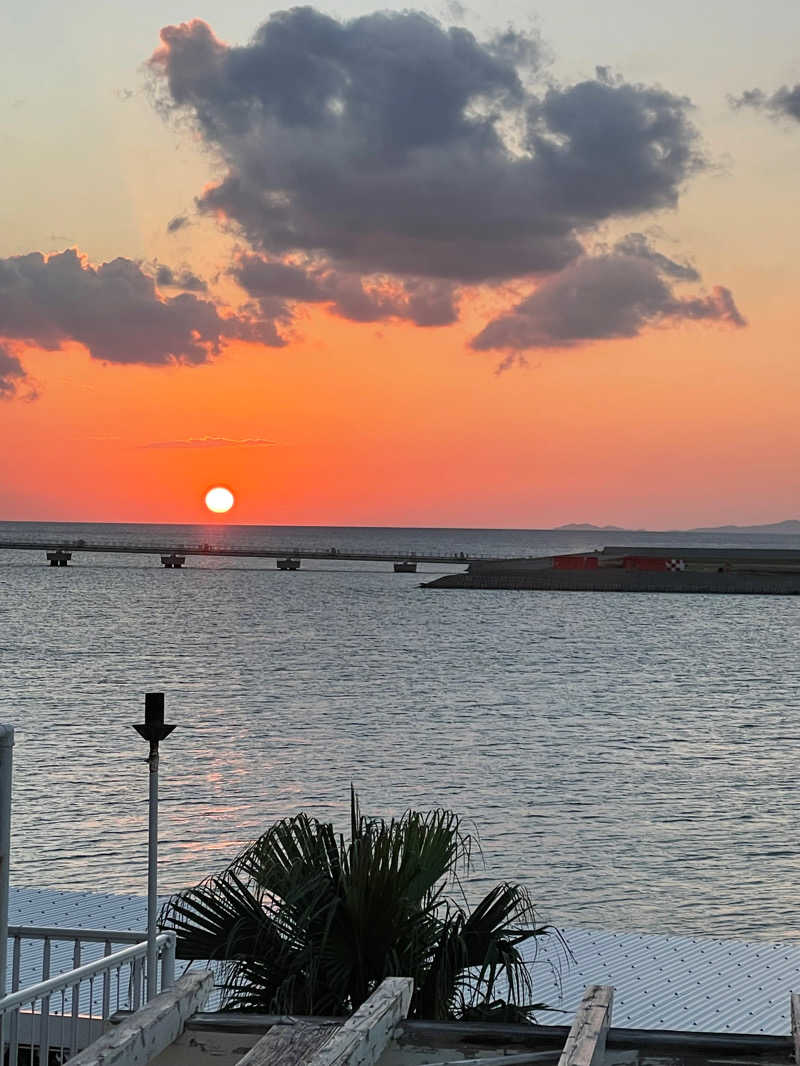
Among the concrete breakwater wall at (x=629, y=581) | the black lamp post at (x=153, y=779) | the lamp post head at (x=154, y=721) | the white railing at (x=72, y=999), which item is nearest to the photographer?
the white railing at (x=72, y=999)

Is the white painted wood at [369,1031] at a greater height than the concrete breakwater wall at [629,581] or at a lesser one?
greater

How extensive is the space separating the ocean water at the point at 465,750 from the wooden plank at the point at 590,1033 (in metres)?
18.4

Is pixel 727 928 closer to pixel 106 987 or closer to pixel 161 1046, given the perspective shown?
pixel 106 987

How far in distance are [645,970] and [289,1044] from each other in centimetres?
1093

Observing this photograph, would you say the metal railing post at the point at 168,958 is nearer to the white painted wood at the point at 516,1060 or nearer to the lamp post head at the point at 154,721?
the lamp post head at the point at 154,721

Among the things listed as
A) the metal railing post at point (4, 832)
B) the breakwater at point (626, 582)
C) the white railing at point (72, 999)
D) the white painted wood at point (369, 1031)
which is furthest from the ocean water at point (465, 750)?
the breakwater at point (626, 582)

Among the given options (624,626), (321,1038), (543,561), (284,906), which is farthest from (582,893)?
(543,561)

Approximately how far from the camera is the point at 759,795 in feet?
109

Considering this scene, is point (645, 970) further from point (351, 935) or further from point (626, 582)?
point (626, 582)

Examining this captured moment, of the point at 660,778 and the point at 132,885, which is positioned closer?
the point at 132,885

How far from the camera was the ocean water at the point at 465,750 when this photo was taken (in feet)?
81.7

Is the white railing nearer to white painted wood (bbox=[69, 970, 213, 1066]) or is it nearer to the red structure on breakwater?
white painted wood (bbox=[69, 970, 213, 1066])

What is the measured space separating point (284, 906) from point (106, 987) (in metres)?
1.22

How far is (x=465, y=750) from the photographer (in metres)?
40.7
